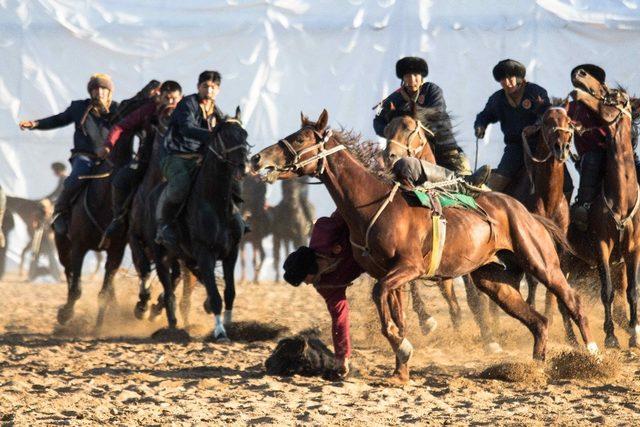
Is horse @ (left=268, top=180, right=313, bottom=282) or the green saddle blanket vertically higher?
horse @ (left=268, top=180, right=313, bottom=282)

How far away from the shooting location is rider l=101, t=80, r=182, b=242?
1184cm

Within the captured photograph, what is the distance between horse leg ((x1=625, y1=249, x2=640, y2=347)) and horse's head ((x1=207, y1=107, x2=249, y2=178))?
3.30 m

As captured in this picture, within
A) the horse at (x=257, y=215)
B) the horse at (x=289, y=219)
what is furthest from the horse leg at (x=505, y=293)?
the horse at (x=257, y=215)

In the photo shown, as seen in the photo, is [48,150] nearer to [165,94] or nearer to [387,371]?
[165,94]

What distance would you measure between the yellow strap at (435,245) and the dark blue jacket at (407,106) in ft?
4.16

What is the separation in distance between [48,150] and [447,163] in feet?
43.3

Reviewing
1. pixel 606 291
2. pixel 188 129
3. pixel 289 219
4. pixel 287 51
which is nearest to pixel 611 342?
pixel 606 291

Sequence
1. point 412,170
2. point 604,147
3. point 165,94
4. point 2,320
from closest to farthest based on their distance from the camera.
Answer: point 412,170 < point 604,147 < point 165,94 < point 2,320

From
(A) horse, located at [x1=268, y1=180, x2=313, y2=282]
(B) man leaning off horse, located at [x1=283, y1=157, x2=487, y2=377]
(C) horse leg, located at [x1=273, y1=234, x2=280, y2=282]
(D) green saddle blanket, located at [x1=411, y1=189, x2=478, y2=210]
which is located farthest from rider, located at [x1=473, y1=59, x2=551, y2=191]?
(C) horse leg, located at [x1=273, y1=234, x2=280, y2=282]

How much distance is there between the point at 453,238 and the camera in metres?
8.09

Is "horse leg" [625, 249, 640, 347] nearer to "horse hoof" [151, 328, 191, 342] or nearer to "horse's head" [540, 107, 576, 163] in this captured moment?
"horse's head" [540, 107, 576, 163]

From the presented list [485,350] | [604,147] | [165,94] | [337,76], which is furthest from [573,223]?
[337,76]

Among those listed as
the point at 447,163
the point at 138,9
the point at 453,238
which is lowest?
the point at 453,238

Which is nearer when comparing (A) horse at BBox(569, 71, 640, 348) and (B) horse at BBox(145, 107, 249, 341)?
(A) horse at BBox(569, 71, 640, 348)
